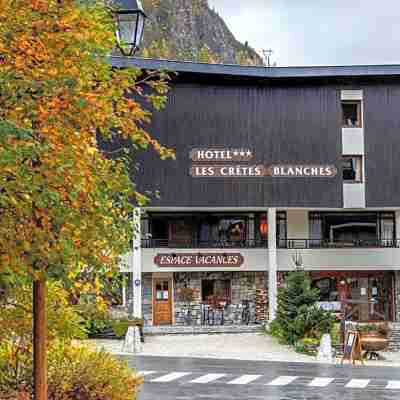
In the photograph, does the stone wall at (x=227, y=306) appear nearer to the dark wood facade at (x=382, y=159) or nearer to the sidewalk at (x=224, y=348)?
the sidewalk at (x=224, y=348)

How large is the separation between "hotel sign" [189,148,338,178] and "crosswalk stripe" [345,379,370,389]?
64.9 ft

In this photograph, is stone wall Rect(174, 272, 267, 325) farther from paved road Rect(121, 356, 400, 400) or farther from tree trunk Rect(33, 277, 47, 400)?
tree trunk Rect(33, 277, 47, 400)

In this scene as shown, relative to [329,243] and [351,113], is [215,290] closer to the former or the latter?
[329,243]

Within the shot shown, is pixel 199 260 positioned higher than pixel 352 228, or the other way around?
pixel 352 228

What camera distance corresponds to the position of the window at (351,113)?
42.7m

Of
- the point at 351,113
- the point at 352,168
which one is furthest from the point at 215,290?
the point at 351,113

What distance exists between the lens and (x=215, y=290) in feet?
144

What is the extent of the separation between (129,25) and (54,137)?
1.61m

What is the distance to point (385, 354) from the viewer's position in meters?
34.4

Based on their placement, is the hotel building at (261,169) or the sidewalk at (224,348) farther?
the hotel building at (261,169)

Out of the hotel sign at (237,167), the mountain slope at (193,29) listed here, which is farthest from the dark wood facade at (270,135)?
the mountain slope at (193,29)

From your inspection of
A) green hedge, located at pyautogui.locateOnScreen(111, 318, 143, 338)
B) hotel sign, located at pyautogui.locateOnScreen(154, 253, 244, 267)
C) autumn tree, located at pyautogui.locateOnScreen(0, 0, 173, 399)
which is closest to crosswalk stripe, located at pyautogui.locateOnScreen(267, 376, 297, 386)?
autumn tree, located at pyautogui.locateOnScreen(0, 0, 173, 399)

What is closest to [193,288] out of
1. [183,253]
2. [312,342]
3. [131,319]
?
[183,253]

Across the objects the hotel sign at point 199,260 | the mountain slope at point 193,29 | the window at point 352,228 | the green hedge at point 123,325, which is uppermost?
the mountain slope at point 193,29
